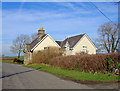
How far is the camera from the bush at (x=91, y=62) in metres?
13.3

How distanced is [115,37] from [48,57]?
70.5 ft

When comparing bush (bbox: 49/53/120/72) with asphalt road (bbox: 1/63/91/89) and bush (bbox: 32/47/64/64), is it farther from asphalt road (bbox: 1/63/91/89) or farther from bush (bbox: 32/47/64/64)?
bush (bbox: 32/47/64/64)

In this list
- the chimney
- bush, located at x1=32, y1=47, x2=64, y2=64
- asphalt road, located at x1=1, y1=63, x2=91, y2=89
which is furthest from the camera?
the chimney

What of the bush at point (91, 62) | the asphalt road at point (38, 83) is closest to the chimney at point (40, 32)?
the bush at point (91, 62)

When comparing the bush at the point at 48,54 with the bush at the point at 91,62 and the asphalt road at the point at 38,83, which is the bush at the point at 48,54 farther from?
the asphalt road at the point at 38,83

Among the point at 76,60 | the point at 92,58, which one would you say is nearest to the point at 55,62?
the point at 76,60

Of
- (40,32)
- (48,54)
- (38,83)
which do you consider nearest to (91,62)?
(38,83)

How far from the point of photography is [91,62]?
14.9m

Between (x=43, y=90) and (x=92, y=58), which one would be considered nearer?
(x=43, y=90)

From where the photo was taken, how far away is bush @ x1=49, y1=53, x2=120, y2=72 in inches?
526

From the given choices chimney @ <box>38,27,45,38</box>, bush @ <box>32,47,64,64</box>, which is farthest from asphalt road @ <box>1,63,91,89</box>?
chimney @ <box>38,27,45,38</box>

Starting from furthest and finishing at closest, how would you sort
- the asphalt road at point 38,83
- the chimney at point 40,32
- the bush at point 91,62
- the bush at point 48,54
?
the chimney at point 40,32 < the bush at point 48,54 < the bush at point 91,62 < the asphalt road at point 38,83

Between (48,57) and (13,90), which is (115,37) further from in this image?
(13,90)

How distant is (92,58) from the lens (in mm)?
14867
